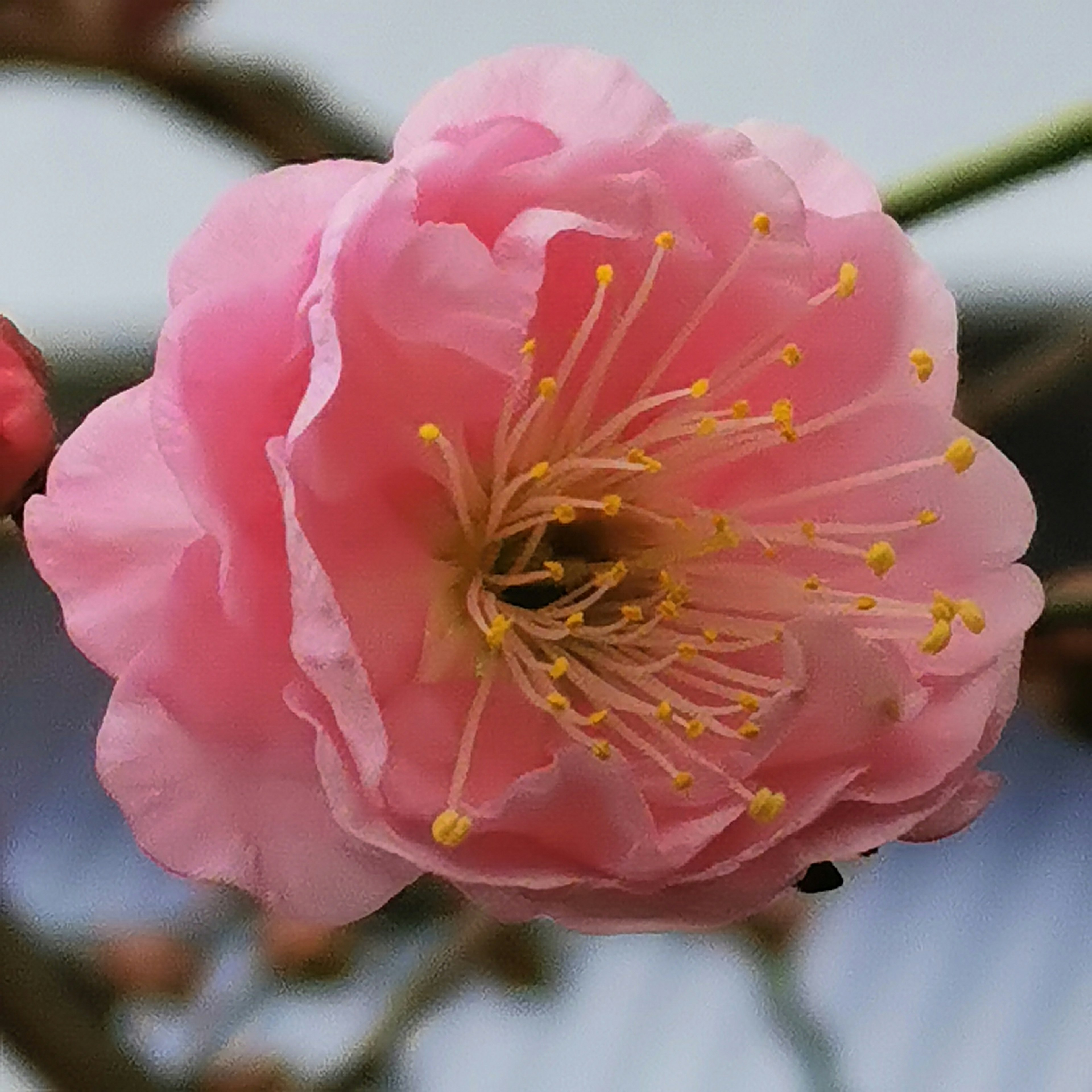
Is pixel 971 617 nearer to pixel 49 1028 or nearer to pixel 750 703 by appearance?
pixel 750 703

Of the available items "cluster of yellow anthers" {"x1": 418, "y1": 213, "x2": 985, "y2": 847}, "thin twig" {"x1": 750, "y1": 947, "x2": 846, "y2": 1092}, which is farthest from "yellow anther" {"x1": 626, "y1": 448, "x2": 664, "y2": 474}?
"thin twig" {"x1": 750, "y1": 947, "x2": 846, "y2": 1092}

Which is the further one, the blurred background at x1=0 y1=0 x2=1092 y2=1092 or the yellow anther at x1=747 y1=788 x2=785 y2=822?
the blurred background at x1=0 y1=0 x2=1092 y2=1092

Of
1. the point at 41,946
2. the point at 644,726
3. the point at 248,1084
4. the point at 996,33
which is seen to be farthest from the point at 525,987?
the point at 996,33

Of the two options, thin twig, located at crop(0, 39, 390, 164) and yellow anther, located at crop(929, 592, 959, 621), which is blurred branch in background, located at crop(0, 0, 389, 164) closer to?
thin twig, located at crop(0, 39, 390, 164)

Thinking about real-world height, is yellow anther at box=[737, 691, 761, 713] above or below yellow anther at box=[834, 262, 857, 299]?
below

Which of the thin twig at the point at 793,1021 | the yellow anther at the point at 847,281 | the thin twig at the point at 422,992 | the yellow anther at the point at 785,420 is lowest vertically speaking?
the thin twig at the point at 793,1021

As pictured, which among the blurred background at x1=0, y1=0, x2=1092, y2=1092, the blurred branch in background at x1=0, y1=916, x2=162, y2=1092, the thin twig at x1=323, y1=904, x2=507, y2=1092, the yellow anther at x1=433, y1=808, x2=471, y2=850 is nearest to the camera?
the yellow anther at x1=433, y1=808, x2=471, y2=850

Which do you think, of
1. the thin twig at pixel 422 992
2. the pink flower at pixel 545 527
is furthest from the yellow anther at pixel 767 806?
the thin twig at pixel 422 992

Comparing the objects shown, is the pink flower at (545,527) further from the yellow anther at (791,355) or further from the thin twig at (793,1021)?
the thin twig at (793,1021)
